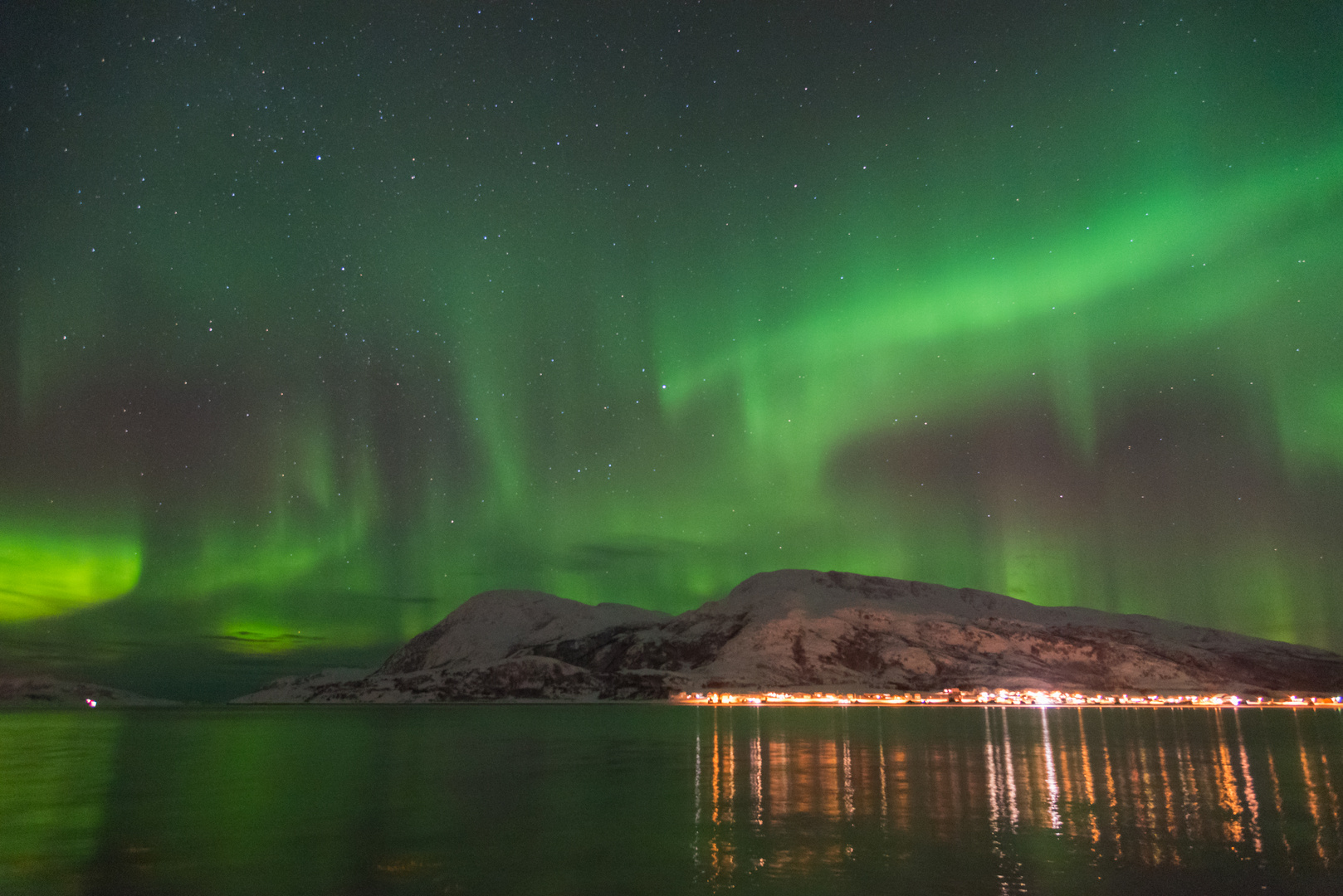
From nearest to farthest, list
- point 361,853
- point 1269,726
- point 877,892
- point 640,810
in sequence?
1. point 877,892
2. point 361,853
3. point 640,810
4. point 1269,726

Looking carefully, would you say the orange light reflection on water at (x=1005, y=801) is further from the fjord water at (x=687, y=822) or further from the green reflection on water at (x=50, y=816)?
the green reflection on water at (x=50, y=816)

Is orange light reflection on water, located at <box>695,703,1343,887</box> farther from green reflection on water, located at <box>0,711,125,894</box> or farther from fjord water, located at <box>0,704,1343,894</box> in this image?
green reflection on water, located at <box>0,711,125,894</box>

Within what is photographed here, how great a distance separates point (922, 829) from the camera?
38.1 m

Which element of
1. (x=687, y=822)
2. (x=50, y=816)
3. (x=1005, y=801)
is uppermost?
(x=1005, y=801)

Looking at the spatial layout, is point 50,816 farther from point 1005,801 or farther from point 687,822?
point 1005,801

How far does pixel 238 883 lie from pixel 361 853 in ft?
18.4

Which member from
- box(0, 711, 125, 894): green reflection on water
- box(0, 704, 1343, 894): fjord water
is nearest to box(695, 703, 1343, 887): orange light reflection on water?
box(0, 704, 1343, 894): fjord water

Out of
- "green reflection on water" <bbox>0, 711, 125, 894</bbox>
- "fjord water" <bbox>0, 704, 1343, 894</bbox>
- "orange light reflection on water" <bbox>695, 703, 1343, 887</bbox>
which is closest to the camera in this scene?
"fjord water" <bbox>0, 704, 1343, 894</bbox>

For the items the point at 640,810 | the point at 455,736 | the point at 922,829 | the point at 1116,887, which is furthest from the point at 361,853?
the point at 455,736

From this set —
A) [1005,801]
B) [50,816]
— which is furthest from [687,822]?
[50,816]

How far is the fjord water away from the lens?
97.5ft

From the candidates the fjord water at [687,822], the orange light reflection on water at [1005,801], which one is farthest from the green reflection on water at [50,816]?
the orange light reflection on water at [1005,801]

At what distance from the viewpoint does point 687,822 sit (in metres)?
41.1

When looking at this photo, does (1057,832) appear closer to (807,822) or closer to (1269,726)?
(807,822)
